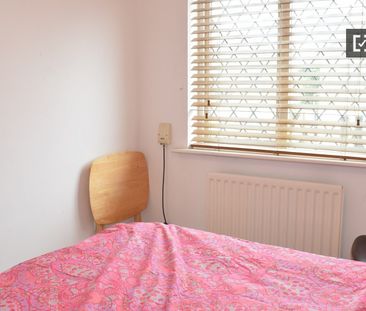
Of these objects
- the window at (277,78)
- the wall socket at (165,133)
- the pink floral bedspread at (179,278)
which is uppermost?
the window at (277,78)

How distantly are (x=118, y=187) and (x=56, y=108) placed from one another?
65 centimetres

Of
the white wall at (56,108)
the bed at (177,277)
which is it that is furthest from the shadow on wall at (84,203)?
the bed at (177,277)

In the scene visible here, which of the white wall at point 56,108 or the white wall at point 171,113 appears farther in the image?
the white wall at point 171,113

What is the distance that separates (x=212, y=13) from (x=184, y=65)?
0.36 m

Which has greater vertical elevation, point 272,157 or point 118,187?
point 272,157

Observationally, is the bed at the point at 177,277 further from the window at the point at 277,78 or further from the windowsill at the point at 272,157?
the window at the point at 277,78

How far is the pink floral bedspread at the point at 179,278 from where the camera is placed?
1.40 meters

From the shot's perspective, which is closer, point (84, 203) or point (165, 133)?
point (84, 203)

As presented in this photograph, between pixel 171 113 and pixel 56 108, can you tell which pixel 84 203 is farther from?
Result: pixel 171 113

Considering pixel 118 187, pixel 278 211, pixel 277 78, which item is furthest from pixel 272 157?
pixel 118 187

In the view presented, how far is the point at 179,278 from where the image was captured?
5.11 ft

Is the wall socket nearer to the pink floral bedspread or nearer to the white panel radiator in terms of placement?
the white panel radiator

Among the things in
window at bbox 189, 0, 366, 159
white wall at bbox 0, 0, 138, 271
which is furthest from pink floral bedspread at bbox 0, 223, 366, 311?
window at bbox 189, 0, 366, 159

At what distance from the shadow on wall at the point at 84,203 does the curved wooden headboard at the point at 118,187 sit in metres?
0.06
